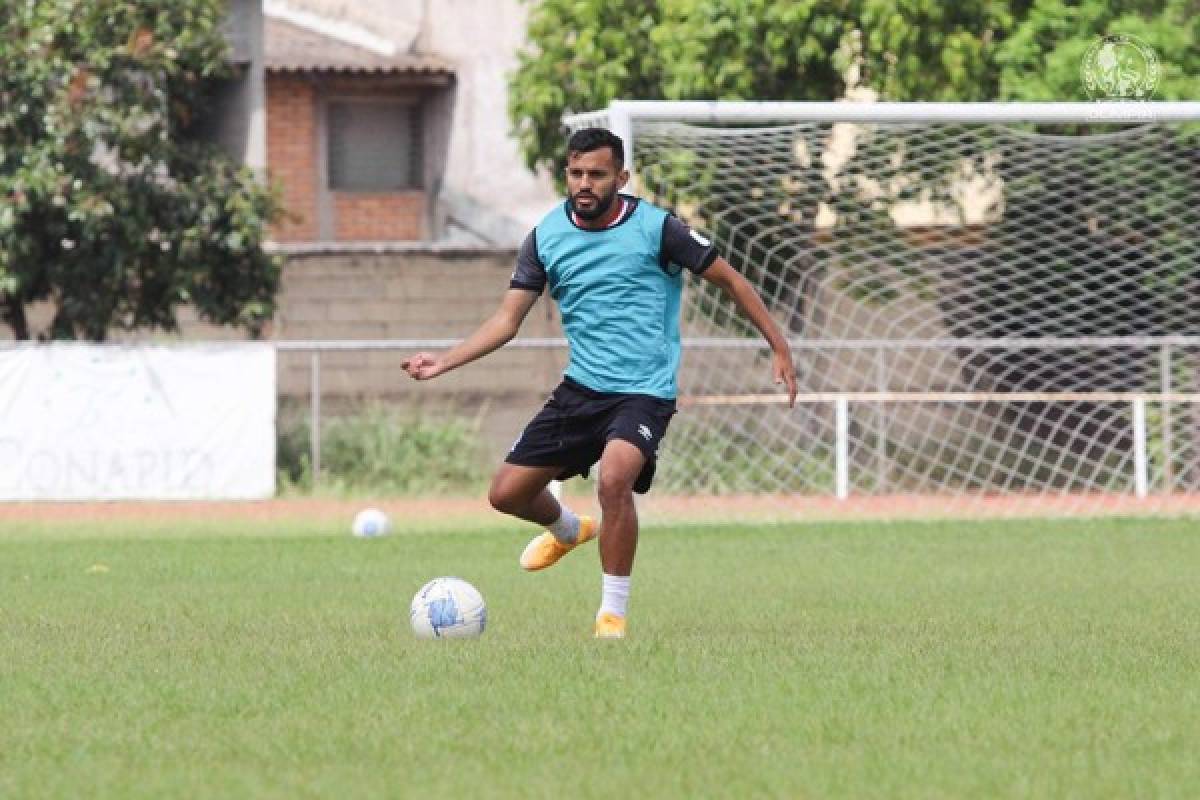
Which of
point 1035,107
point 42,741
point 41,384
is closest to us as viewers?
point 42,741

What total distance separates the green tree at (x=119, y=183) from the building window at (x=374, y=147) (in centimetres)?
1066

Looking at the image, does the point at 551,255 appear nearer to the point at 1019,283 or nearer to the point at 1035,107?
the point at 1035,107

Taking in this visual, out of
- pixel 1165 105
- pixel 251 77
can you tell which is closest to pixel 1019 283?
pixel 1165 105

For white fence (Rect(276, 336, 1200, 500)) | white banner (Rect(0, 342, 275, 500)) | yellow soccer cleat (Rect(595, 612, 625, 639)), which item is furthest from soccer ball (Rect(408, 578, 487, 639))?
white banner (Rect(0, 342, 275, 500))

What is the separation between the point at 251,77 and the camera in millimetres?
31000

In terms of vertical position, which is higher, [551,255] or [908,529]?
[551,255]

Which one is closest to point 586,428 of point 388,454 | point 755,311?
point 755,311

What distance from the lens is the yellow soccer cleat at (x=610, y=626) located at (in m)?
10.3

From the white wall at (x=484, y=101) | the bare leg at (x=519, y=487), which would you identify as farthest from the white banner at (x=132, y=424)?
the bare leg at (x=519, y=487)

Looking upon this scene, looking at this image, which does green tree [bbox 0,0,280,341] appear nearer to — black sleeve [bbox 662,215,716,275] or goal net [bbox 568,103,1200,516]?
goal net [bbox 568,103,1200,516]

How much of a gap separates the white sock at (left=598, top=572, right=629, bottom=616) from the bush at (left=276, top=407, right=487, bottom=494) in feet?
53.5

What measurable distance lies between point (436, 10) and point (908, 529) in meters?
19.4

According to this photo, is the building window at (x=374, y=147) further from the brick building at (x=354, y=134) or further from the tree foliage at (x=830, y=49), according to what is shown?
the tree foliage at (x=830, y=49)

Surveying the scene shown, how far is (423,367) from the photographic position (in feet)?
34.1
